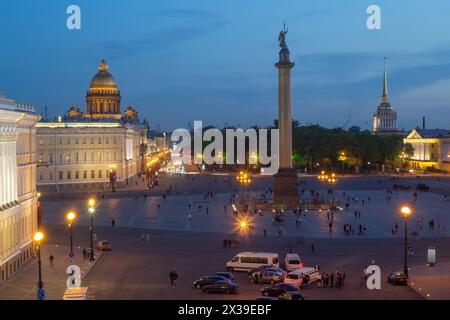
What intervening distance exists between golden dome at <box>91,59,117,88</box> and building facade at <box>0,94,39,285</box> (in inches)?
3624

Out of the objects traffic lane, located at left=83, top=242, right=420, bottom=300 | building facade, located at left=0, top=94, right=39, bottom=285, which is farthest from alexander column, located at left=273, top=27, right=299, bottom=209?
building facade, located at left=0, top=94, right=39, bottom=285

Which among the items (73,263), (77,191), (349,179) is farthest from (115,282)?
(349,179)

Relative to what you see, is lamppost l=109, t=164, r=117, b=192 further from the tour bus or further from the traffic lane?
the tour bus

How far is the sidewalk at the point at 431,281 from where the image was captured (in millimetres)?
25453

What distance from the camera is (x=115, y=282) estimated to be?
2838 cm

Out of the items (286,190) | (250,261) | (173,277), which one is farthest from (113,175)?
(173,277)

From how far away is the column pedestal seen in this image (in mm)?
60812

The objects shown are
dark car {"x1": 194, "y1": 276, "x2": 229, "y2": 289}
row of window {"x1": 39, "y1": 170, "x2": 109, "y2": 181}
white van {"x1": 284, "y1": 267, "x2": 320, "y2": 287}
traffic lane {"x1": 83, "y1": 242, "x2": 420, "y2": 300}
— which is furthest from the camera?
row of window {"x1": 39, "y1": 170, "x2": 109, "y2": 181}

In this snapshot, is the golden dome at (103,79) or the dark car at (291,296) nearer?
the dark car at (291,296)

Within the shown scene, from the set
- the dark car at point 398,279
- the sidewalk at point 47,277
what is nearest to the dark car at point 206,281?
the sidewalk at point 47,277

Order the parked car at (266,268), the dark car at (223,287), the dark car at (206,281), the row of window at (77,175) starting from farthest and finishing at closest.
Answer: the row of window at (77,175)
the parked car at (266,268)
the dark car at (206,281)
the dark car at (223,287)

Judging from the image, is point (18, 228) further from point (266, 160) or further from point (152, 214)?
point (266, 160)

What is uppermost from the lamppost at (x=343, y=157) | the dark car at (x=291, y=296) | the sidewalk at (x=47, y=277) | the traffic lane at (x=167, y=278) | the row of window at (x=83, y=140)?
the row of window at (x=83, y=140)

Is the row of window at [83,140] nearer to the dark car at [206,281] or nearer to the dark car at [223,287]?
the dark car at [206,281]
